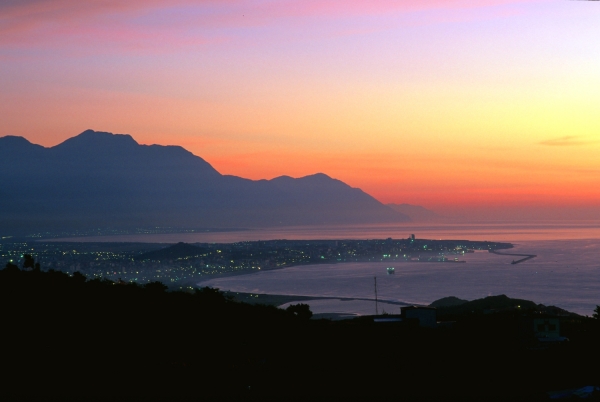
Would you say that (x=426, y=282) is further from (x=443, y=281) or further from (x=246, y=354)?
(x=246, y=354)

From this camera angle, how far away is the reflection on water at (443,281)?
85188mm

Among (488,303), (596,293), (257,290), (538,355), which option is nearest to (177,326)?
(538,355)

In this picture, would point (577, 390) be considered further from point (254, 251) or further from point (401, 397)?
point (254, 251)

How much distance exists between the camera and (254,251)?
577 feet

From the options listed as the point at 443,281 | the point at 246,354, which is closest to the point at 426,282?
the point at 443,281

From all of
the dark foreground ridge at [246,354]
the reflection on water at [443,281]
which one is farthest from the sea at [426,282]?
the dark foreground ridge at [246,354]

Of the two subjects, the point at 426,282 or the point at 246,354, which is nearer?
the point at 246,354

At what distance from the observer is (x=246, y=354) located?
27312mm

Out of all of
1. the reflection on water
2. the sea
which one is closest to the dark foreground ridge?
the sea

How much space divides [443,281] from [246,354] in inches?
3252

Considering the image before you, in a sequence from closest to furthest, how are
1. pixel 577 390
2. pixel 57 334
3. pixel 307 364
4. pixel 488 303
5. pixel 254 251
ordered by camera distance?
pixel 577 390
pixel 307 364
pixel 57 334
pixel 488 303
pixel 254 251

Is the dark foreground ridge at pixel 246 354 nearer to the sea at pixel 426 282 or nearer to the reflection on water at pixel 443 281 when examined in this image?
the sea at pixel 426 282

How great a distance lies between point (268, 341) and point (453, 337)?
819cm

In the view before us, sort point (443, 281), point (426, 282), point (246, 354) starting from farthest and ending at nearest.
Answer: point (443, 281)
point (426, 282)
point (246, 354)
